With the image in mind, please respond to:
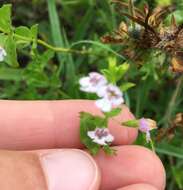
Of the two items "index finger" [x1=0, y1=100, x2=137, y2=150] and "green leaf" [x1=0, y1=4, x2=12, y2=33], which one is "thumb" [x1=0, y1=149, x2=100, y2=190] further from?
"green leaf" [x1=0, y1=4, x2=12, y2=33]

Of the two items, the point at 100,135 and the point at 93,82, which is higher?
the point at 93,82

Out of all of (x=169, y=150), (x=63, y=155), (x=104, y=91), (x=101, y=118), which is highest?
(x=104, y=91)

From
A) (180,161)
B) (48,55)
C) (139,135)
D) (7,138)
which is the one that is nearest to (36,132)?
(7,138)

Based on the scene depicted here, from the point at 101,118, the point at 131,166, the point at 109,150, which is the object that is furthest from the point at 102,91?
the point at 131,166

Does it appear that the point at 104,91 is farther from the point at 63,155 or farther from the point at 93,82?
the point at 63,155

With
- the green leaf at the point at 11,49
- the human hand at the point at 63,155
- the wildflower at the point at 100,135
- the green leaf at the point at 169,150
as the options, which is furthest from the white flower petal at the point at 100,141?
the green leaf at the point at 169,150

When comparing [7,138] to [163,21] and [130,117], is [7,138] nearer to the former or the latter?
[130,117]

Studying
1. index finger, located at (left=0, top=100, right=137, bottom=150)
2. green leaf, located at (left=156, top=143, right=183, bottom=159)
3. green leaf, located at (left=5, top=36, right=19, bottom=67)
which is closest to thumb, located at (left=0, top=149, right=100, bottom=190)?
index finger, located at (left=0, top=100, right=137, bottom=150)
